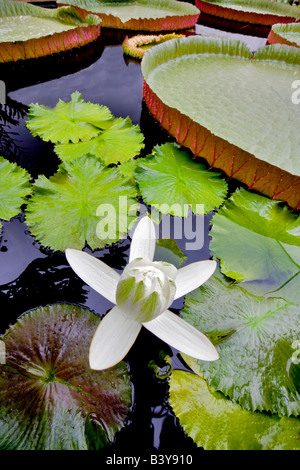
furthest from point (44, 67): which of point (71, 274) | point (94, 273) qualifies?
point (94, 273)

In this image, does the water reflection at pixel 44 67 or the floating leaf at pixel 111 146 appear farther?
the water reflection at pixel 44 67

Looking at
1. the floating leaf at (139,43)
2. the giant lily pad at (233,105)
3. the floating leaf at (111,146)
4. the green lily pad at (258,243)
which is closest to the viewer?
the green lily pad at (258,243)

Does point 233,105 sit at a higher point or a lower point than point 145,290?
higher

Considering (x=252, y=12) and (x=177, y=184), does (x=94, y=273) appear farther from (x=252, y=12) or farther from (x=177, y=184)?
(x=252, y=12)

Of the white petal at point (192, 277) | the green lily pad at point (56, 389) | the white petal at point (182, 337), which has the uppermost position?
the white petal at point (192, 277)

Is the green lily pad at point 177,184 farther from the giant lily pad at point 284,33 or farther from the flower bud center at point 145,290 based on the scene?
the giant lily pad at point 284,33

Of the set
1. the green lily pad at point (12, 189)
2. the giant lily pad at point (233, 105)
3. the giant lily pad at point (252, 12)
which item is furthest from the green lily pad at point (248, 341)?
the giant lily pad at point (252, 12)

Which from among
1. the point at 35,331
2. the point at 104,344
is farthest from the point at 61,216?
the point at 104,344
